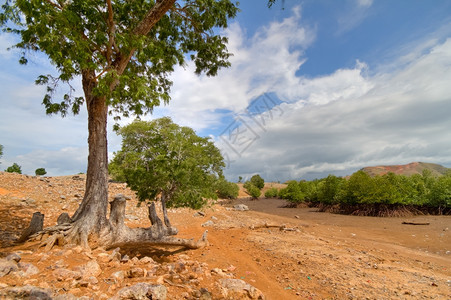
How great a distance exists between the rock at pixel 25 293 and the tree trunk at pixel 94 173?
2.59m

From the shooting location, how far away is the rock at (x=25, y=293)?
98.2 inches

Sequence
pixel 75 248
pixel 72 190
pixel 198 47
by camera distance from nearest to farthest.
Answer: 1. pixel 75 248
2. pixel 198 47
3. pixel 72 190

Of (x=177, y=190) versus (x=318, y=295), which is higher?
(x=177, y=190)

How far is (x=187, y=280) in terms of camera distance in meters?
4.26

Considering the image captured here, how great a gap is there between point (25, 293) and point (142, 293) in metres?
1.38

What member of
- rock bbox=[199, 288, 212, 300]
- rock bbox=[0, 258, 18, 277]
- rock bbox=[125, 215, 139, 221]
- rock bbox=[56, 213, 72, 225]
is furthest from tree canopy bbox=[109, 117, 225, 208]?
rock bbox=[125, 215, 139, 221]

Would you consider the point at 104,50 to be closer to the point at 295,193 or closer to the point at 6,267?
the point at 6,267

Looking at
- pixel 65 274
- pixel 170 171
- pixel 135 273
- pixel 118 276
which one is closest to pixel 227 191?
pixel 170 171

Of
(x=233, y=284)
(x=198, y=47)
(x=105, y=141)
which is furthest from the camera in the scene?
(x=198, y=47)

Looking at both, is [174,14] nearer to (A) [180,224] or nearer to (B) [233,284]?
(B) [233,284]

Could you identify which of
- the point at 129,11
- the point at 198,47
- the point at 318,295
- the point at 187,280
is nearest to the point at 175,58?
the point at 198,47

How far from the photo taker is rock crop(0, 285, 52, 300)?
249 centimetres

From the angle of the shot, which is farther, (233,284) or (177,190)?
(177,190)

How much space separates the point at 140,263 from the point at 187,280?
144cm
